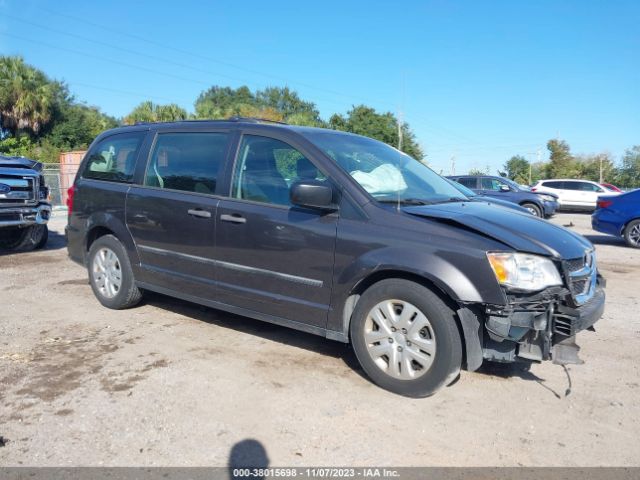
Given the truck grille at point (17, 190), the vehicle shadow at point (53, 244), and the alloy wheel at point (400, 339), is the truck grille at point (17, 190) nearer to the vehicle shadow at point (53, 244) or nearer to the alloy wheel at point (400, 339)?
the vehicle shadow at point (53, 244)

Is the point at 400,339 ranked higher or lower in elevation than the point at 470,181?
lower

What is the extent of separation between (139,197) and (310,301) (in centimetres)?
222

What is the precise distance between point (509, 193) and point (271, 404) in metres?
15.5

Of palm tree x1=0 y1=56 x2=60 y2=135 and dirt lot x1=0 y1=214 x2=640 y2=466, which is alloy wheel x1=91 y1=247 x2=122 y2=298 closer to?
dirt lot x1=0 y1=214 x2=640 y2=466

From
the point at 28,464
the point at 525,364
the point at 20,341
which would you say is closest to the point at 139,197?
the point at 20,341

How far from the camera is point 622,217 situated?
11.0 metres

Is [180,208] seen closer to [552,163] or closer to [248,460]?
[248,460]

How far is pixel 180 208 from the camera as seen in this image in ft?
15.6

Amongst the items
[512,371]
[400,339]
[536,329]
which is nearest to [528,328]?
[536,329]

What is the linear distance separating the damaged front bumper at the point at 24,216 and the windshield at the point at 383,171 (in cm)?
641

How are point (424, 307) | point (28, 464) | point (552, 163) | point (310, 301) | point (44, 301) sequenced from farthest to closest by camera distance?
1. point (552, 163)
2. point (44, 301)
3. point (310, 301)
4. point (424, 307)
5. point (28, 464)

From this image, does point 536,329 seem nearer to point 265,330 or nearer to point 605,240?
point 265,330

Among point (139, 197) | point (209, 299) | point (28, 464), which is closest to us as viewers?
point (28, 464)

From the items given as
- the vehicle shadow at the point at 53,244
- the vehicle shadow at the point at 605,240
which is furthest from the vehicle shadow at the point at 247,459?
the vehicle shadow at the point at 605,240
